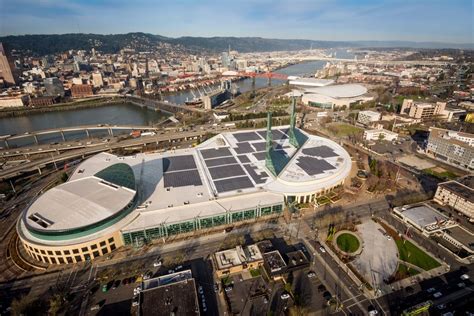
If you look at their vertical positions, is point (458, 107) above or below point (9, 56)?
below

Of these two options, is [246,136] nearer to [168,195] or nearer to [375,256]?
[168,195]

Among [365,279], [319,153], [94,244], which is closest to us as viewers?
[365,279]

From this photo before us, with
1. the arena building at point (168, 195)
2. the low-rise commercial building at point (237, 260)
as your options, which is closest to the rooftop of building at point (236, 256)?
the low-rise commercial building at point (237, 260)

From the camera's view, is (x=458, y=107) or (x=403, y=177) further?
(x=458, y=107)

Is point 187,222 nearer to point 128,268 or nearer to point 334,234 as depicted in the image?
point 128,268

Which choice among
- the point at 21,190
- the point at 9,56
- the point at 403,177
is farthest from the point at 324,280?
the point at 9,56

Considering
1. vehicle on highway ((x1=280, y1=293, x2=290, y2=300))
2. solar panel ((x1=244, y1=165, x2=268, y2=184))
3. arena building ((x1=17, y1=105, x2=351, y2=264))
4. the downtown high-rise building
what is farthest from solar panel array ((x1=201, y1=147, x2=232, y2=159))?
the downtown high-rise building

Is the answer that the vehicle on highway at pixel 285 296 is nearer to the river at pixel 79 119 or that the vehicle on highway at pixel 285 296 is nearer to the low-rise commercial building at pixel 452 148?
the low-rise commercial building at pixel 452 148

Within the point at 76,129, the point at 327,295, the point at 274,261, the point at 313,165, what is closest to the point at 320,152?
the point at 313,165
